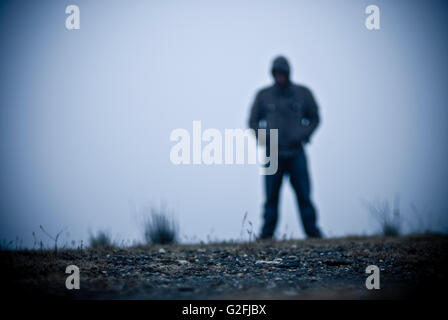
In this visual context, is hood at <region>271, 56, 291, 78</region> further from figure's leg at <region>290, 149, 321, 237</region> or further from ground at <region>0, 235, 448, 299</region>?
ground at <region>0, 235, 448, 299</region>

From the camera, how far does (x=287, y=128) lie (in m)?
4.78

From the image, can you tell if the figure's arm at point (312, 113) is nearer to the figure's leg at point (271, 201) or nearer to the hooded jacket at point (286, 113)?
the hooded jacket at point (286, 113)

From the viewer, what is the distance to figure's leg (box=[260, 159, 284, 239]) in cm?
464

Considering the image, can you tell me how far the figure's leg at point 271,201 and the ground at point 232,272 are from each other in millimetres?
1362

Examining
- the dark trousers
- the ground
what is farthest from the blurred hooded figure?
the ground

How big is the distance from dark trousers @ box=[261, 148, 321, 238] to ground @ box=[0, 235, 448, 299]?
135 centimetres

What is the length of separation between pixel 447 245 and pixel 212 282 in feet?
8.62

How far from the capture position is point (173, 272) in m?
2.29

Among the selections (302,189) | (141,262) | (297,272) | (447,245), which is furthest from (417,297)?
(302,189)

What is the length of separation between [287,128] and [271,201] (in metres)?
1.08

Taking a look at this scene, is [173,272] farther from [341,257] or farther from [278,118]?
[278,118]

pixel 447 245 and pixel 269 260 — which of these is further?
pixel 447 245

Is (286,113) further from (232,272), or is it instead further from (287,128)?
(232,272)
